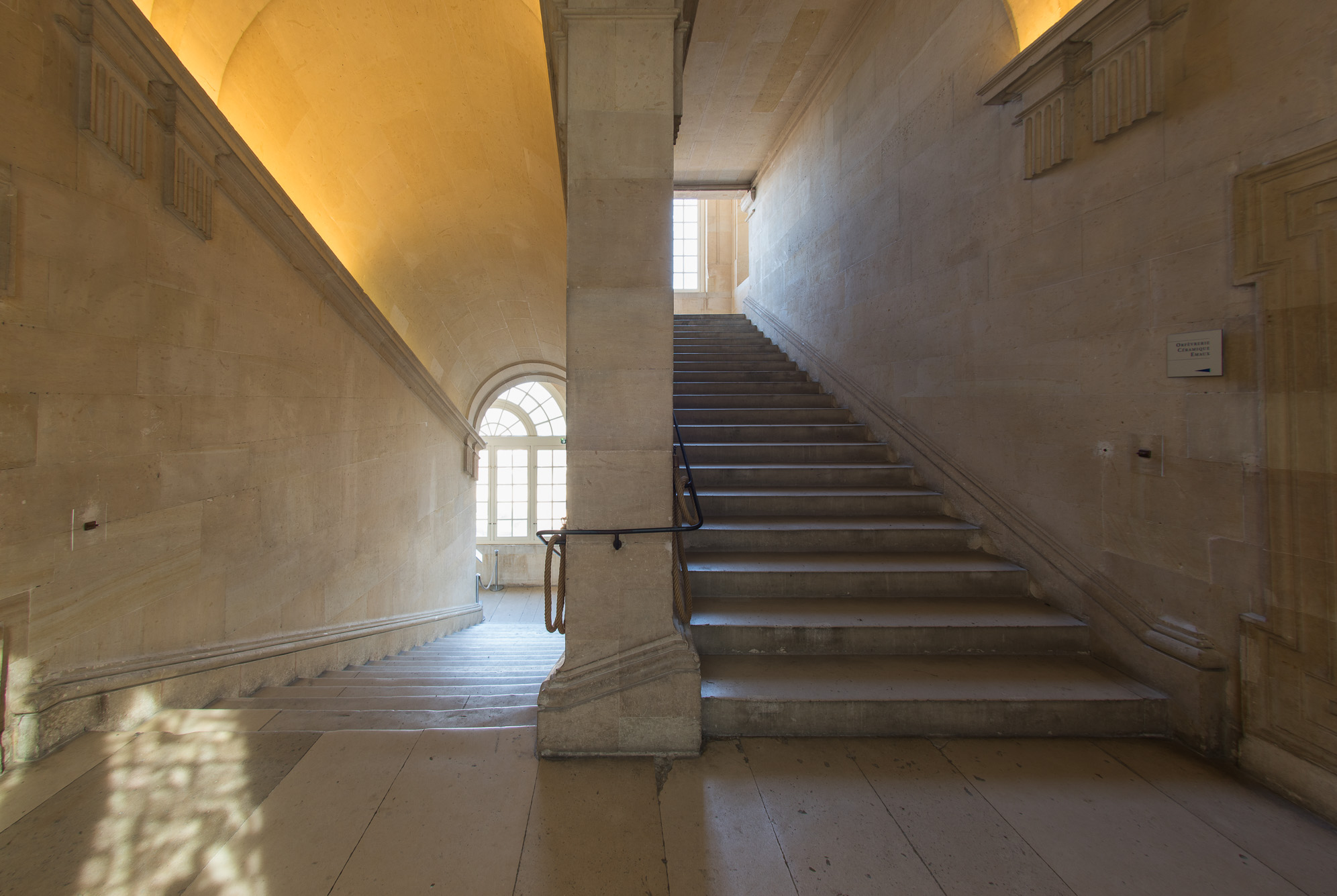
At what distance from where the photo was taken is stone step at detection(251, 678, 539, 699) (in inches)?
121

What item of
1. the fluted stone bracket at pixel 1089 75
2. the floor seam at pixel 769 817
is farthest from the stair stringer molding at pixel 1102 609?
the fluted stone bracket at pixel 1089 75

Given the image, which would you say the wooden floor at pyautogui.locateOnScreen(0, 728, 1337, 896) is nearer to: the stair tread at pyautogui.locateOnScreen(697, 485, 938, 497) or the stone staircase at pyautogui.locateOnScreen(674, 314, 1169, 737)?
the stone staircase at pyautogui.locateOnScreen(674, 314, 1169, 737)

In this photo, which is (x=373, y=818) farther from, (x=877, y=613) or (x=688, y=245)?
(x=688, y=245)

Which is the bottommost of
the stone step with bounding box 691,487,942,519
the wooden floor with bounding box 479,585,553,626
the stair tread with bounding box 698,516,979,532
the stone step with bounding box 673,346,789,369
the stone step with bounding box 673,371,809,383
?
the wooden floor with bounding box 479,585,553,626

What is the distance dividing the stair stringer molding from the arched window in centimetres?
999

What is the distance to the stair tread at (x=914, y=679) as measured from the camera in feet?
7.80

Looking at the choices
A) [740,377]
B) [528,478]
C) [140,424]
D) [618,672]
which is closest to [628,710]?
[618,672]

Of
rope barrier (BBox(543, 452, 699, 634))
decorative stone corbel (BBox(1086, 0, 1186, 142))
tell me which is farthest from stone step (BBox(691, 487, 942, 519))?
decorative stone corbel (BBox(1086, 0, 1186, 142))

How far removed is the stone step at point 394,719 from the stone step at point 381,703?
0.13 metres

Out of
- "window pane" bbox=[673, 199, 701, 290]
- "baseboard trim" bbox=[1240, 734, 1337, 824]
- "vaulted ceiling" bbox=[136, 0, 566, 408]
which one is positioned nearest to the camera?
"baseboard trim" bbox=[1240, 734, 1337, 824]

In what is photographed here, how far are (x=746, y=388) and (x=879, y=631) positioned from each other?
3656mm

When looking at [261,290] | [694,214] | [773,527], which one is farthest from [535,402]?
[773,527]

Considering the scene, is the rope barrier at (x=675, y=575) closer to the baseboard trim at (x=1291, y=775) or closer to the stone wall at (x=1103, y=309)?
the stone wall at (x=1103, y=309)

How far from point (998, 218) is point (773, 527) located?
7.84 ft
